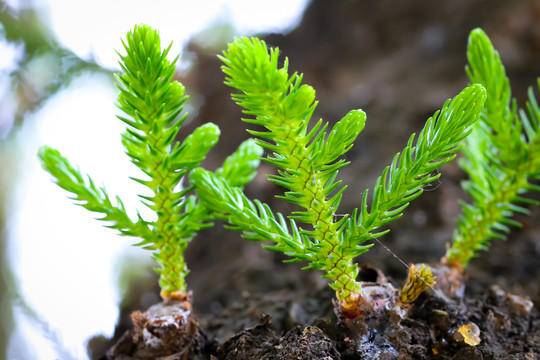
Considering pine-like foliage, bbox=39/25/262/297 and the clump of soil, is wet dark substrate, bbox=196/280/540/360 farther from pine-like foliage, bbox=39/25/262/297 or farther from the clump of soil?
pine-like foliage, bbox=39/25/262/297

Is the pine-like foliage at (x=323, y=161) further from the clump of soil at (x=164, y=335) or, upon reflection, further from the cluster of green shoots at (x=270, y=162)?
the clump of soil at (x=164, y=335)

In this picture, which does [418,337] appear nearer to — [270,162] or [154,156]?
[270,162]

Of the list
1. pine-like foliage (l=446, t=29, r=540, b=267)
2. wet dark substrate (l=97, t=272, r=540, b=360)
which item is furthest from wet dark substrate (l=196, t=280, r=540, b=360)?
pine-like foliage (l=446, t=29, r=540, b=267)

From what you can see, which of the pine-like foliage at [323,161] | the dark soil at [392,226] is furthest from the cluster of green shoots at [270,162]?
the dark soil at [392,226]

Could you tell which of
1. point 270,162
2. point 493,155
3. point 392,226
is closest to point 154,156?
point 270,162

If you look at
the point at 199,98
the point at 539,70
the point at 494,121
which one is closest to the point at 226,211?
the point at 494,121

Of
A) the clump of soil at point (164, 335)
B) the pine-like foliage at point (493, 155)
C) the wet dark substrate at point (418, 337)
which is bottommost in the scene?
the wet dark substrate at point (418, 337)

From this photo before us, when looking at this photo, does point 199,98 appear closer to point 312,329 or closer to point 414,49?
point 414,49
